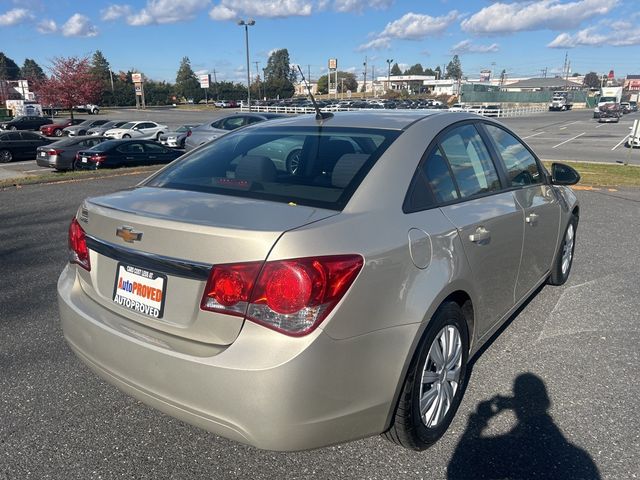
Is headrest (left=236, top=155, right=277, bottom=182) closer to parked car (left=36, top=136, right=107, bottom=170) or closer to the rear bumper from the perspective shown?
the rear bumper

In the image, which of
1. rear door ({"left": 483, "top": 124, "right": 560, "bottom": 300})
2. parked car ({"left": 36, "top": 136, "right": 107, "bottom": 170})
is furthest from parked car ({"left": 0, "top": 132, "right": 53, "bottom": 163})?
rear door ({"left": 483, "top": 124, "right": 560, "bottom": 300})

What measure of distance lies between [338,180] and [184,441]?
153 cm

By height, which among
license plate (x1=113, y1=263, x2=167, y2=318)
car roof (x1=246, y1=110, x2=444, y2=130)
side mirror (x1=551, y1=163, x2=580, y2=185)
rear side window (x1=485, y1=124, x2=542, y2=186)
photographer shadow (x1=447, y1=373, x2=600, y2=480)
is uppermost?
car roof (x1=246, y1=110, x2=444, y2=130)

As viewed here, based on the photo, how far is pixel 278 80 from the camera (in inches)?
4695

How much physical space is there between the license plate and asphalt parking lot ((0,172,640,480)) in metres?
0.79

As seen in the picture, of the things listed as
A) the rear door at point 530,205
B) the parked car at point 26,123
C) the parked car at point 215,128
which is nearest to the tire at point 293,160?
the rear door at point 530,205

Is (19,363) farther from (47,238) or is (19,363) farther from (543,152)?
(543,152)

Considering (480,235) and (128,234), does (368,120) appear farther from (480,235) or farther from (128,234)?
(128,234)

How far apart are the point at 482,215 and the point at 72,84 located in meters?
59.9

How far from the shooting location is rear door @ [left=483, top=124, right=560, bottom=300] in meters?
3.50

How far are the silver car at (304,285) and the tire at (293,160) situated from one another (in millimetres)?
58

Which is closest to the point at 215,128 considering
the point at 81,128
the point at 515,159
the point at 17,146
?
the point at 515,159

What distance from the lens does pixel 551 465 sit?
240 cm

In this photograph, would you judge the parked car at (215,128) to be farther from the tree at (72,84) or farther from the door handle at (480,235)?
the tree at (72,84)
